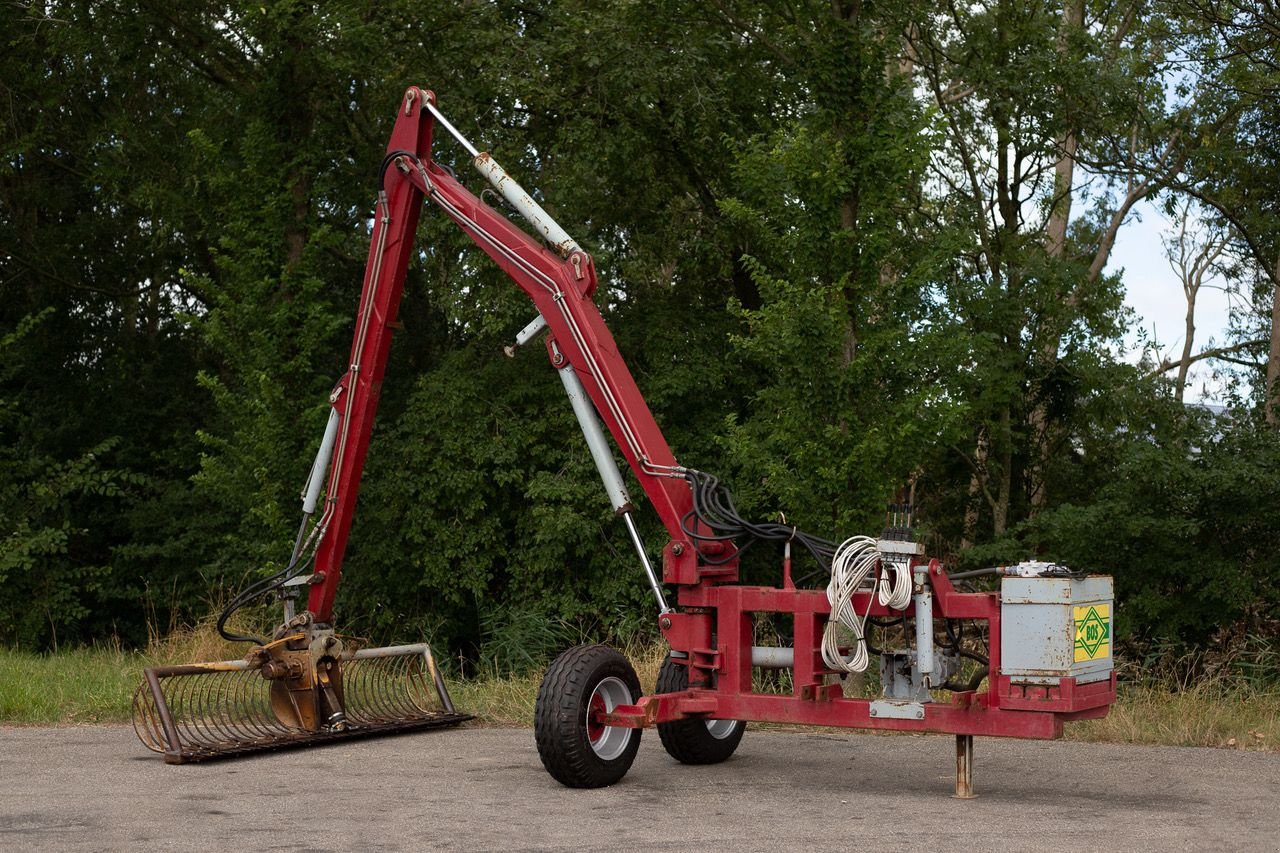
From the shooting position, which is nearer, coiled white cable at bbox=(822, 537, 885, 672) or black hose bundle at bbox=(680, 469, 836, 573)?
coiled white cable at bbox=(822, 537, 885, 672)

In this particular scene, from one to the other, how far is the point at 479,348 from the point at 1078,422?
24.1 ft

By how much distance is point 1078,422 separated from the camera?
18.7 metres

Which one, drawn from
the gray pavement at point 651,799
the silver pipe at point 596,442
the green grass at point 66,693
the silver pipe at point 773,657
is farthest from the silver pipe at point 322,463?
the silver pipe at point 773,657

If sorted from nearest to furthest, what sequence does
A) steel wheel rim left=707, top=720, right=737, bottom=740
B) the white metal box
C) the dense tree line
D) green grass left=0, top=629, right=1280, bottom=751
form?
the white metal box < steel wheel rim left=707, top=720, right=737, bottom=740 < green grass left=0, top=629, right=1280, bottom=751 < the dense tree line

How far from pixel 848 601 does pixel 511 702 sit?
4.26 metres

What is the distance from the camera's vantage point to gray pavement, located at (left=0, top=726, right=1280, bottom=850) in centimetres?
676

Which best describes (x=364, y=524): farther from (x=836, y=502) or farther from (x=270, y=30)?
(x=836, y=502)

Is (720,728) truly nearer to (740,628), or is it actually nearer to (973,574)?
(740,628)

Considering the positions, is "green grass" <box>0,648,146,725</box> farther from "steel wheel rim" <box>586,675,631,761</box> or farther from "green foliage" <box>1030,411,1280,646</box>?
"green foliage" <box>1030,411,1280,646</box>

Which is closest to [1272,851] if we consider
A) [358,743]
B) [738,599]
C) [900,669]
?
[900,669]

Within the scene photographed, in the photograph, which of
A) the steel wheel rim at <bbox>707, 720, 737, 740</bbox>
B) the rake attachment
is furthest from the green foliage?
the rake attachment

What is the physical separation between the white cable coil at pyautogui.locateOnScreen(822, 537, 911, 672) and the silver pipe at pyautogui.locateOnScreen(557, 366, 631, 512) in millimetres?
1409

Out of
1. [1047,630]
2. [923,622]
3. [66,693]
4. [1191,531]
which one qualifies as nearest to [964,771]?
[923,622]

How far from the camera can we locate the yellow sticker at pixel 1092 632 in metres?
7.45
